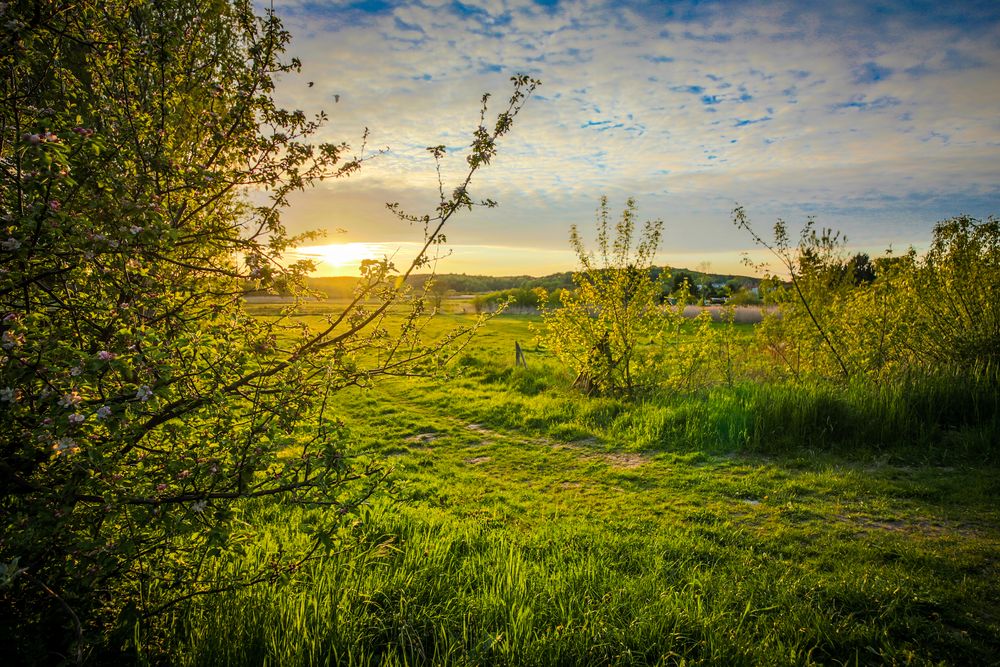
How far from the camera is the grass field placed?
138 inches

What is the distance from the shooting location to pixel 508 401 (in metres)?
13.1

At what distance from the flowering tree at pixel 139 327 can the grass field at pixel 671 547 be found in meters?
0.62

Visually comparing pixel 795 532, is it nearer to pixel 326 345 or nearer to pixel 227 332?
pixel 326 345

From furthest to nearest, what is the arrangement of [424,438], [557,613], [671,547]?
[424,438] < [671,547] < [557,613]

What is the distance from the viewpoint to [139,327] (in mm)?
2504

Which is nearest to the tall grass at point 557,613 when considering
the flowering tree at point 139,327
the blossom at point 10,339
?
the flowering tree at point 139,327

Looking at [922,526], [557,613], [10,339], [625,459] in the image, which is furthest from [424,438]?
[10,339]

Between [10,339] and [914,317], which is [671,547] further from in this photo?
[914,317]

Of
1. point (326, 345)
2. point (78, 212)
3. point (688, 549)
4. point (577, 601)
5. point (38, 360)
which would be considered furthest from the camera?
point (688, 549)

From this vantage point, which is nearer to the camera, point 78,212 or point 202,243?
point 78,212

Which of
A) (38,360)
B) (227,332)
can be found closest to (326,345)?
(227,332)

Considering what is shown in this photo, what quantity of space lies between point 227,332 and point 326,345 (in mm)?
626

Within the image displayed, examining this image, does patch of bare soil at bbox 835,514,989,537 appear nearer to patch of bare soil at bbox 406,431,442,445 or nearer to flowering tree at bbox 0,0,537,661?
flowering tree at bbox 0,0,537,661

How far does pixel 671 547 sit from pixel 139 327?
5263 millimetres
